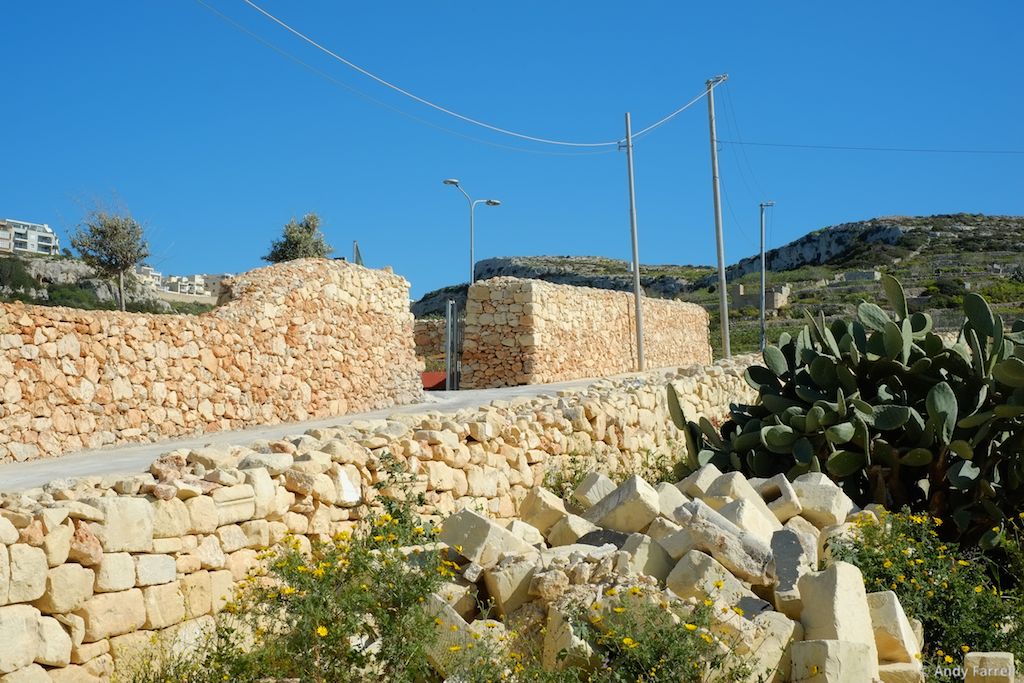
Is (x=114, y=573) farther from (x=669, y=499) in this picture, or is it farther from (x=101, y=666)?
(x=669, y=499)

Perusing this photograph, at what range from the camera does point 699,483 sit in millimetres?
8062

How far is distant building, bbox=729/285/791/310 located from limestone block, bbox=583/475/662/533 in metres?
48.8

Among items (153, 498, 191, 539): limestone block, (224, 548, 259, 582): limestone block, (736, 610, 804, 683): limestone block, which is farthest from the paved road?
(736, 610, 804, 683): limestone block

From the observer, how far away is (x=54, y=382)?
1153cm

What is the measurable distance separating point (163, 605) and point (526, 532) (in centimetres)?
249

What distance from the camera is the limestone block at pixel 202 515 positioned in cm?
559

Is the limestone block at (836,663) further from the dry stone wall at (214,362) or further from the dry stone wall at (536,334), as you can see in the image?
the dry stone wall at (536,334)

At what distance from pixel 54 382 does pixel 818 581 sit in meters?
9.27

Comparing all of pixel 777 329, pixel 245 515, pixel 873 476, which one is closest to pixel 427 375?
pixel 873 476

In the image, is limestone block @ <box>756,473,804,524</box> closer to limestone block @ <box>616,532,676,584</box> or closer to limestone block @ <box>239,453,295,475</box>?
limestone block @ <box>616,532,676,584</box>

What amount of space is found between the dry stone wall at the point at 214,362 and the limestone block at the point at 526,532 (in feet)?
22.9

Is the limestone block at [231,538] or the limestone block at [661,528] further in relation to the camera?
the limestone block at [661,528]

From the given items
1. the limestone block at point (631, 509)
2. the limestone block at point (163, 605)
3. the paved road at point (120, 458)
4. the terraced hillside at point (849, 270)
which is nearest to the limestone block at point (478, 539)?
the limestone block at point (631, 509)

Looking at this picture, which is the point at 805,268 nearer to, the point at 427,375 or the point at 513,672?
the point at 427,375
